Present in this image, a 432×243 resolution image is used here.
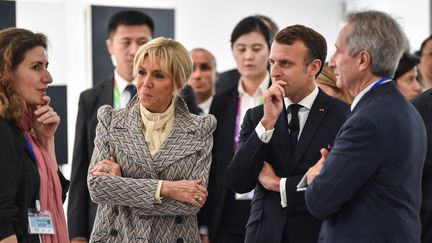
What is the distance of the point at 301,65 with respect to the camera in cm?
314

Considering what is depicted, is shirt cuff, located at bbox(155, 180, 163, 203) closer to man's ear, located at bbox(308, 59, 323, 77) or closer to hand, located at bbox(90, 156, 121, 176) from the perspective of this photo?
hand, located at bbox(90, 156, 121, 176)

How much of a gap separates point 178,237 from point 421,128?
116cm

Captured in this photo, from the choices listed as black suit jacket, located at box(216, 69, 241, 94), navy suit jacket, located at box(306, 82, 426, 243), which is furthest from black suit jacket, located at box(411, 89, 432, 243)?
black suit jacket, located at box(216, 69, 241, 94)

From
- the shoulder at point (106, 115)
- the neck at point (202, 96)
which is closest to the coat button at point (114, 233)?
the shoulder at point (106, 115)

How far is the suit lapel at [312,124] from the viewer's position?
9.93 feet

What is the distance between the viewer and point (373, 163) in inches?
96.8

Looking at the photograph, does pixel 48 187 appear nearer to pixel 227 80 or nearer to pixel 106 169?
pixel 106 169

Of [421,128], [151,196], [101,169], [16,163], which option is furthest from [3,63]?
[421,128]

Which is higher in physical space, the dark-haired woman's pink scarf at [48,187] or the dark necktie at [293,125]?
the dark necktie at [293,125]

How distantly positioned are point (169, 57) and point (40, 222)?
94 centimetres

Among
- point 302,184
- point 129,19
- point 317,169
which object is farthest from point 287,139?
point 129,19

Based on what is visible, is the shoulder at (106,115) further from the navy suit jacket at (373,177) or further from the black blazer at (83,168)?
the navy suit jacket at (373,177)

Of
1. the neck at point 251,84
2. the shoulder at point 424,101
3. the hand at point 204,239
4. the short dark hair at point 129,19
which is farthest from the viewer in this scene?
the short dark hair at point 129,19

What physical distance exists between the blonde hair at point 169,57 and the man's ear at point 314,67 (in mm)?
574
